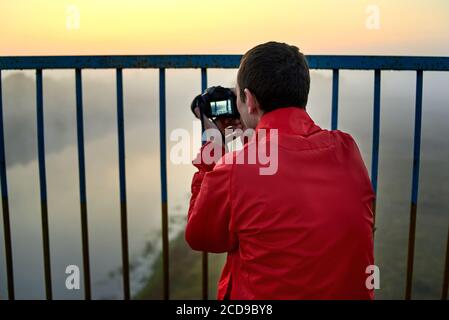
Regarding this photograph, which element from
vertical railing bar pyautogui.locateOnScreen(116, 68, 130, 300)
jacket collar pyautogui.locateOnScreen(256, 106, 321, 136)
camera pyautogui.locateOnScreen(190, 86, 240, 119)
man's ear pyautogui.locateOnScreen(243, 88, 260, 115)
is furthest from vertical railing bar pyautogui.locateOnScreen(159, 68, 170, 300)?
jacket collar pyautogui.locateOnScreen(256, 106, 321, 136)

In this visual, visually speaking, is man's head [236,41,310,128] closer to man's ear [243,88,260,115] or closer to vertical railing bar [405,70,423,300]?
man's ear [243,88,260,115]

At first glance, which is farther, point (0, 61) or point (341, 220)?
point (0, 61)

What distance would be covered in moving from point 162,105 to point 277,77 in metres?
1.28

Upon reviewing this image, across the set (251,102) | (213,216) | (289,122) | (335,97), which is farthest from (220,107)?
(335,97)

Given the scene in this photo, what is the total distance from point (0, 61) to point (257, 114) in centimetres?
189

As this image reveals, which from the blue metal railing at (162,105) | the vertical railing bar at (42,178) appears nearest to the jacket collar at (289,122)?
the blue metal railing at (162,105)

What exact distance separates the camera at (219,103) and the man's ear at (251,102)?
377 mm

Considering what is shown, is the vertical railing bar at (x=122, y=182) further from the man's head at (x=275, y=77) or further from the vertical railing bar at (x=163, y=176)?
the man's head at (x=275, y=77)

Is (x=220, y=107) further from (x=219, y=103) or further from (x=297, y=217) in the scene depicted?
(x=297, y=217)

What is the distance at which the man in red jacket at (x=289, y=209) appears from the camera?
1.45m

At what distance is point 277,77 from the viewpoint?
1638 millimetres
